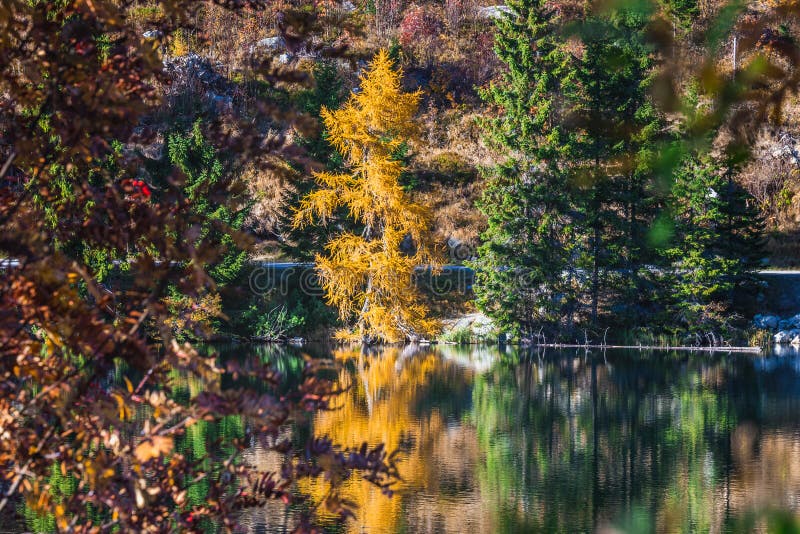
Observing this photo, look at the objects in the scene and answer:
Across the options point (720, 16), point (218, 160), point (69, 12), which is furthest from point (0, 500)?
point (218, 160)

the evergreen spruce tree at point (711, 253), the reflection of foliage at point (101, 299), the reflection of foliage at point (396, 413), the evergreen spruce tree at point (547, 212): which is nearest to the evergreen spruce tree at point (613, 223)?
the evergreen spruce tree at point (547, 212)

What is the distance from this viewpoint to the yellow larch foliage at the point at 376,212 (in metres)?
23.4

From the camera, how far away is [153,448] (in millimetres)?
2951

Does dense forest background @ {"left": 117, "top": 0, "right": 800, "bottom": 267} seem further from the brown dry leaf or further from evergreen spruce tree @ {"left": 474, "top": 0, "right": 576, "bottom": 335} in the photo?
the brown dry leaf

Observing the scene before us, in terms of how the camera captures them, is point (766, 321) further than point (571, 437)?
A: Yes

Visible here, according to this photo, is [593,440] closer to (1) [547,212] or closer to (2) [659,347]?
(2) [659,347]

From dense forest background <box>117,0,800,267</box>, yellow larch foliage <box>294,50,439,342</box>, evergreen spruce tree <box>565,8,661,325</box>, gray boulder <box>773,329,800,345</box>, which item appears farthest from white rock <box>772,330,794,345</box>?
yellow larch foliage <box>294,50,439,342</box>

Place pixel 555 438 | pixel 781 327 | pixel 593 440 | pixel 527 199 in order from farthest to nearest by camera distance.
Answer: pixel 527 199
pixel 781 327
pixel 555 438
pixel 593 440

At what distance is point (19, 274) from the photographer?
3.12 meters

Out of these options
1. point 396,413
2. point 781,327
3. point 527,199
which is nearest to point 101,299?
point 396,413

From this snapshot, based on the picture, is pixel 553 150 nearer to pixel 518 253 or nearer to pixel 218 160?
pixel 518 253

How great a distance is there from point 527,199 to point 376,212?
11.7 ft

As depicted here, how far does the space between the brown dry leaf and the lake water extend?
3.88m

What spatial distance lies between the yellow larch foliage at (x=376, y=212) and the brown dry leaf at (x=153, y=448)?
20206mm
